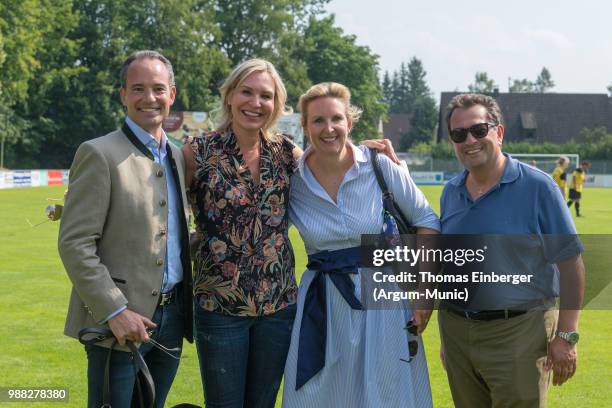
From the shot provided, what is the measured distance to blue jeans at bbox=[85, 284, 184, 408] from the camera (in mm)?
3805

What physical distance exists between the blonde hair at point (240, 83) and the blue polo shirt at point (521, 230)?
1.18 meters

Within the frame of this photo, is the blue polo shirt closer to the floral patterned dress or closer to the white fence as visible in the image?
the floral patterned dress

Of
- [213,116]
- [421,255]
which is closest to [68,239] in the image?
[213,116]

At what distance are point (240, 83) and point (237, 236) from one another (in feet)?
2.76

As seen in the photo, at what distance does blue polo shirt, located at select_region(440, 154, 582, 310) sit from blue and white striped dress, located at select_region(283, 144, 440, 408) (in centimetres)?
36

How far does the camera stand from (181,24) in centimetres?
6306

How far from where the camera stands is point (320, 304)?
4.29 metres

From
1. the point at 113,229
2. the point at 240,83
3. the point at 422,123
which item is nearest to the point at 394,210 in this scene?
the point at 240,83

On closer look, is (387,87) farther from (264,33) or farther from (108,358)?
(108,358)

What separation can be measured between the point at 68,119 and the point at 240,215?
60829 mm

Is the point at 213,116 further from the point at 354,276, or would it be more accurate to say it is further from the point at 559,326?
the point at 559,326

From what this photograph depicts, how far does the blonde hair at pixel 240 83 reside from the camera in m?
4.34

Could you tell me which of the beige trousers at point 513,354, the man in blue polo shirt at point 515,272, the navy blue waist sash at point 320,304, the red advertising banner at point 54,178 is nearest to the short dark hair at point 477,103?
the man in blue polo shirt at point 515,272

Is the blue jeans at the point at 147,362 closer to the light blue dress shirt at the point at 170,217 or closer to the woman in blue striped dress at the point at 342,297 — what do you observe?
the light blue dress shirt at the point at 170,217
